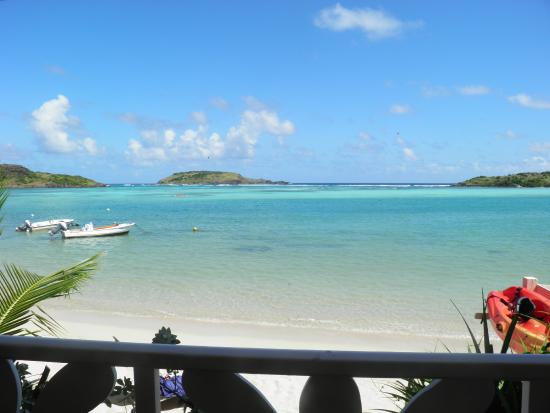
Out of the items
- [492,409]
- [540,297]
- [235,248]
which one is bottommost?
[235,248]

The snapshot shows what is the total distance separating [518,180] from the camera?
132 m

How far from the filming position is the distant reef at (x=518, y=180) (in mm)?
126875

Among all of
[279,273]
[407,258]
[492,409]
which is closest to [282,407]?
[492,409]

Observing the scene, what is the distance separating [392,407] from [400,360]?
4623mm

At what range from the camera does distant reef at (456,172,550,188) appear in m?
127

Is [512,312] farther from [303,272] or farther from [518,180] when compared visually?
[518,180]

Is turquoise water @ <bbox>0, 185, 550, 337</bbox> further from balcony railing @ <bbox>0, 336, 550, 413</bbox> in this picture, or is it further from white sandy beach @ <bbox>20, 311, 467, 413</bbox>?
balcony railing @ <bbox>0, 336, 550, 413</bbox>

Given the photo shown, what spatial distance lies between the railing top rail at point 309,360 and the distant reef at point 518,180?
141888 millimetres

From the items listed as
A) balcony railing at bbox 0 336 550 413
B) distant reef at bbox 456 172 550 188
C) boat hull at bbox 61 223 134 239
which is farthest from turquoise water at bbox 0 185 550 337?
distant reef at bbox 456 172 550 188

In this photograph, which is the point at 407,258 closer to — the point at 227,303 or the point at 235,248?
the point at 235,248

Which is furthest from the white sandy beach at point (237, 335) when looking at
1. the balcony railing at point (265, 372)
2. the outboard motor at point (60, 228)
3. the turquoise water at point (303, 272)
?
the outboard motor at point (60, 228)

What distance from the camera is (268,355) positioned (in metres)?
0.76

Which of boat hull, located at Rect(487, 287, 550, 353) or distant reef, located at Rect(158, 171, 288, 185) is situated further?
distant reef, located at Rect(158, 171, 288, 185)

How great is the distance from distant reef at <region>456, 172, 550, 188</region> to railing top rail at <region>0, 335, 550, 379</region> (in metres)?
142
